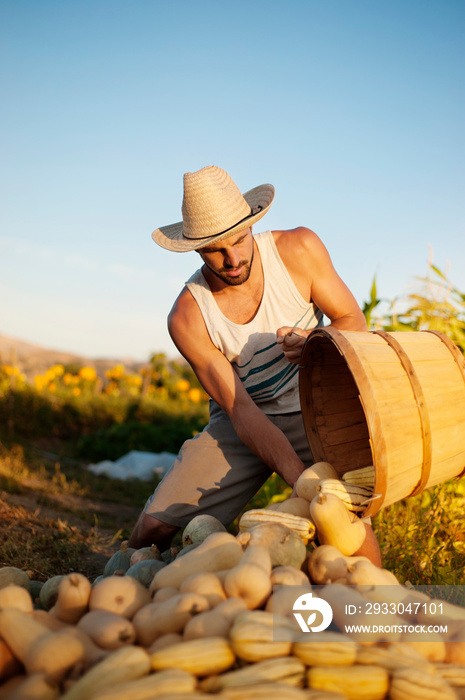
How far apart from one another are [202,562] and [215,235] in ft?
5.50

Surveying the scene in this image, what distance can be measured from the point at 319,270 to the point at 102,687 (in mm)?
2432

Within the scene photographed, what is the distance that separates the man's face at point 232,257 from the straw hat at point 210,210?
0.06 m

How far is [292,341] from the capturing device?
8.92ft

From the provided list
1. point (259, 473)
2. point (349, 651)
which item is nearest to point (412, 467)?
point (349, 651)

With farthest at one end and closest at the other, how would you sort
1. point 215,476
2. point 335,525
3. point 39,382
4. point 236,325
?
A: point 39,382 → point 215,476 → point 236,325 → point 335,525

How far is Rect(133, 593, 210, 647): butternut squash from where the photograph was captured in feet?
5.09

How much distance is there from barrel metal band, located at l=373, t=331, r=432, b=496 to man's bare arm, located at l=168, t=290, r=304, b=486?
1.93 ft

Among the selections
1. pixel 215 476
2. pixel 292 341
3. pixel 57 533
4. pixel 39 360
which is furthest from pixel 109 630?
pixel 39 360

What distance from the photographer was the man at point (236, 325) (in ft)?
9.95

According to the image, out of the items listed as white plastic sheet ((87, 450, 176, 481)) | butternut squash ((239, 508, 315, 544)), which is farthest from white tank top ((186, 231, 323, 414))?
white plastic sheet ((87, 450, 176, 481))

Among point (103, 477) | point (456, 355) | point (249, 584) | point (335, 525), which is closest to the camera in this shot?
point (249, 584)

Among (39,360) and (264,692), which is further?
(39,360)

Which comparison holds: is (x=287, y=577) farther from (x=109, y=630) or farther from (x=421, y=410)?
(x=421, y=410)

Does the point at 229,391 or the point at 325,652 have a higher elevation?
the point at 229,391
